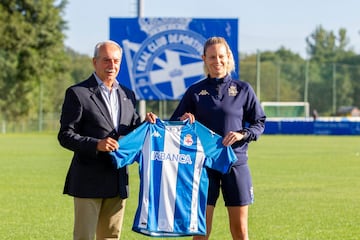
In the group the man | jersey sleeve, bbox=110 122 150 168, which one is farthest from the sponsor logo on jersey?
the man

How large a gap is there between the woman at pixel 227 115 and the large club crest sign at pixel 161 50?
22478mm

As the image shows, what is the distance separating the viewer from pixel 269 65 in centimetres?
7400

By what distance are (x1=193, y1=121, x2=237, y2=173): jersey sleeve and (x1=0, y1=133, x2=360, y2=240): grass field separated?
11.4 ft

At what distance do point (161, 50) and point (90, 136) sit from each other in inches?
926

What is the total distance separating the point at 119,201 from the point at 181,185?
53 centimetres

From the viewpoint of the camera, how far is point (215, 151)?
6711 millimetres

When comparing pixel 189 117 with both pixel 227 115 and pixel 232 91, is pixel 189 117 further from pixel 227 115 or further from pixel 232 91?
pixel 232 91

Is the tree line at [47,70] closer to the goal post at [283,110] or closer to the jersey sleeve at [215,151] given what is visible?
the goal post at [283,110]

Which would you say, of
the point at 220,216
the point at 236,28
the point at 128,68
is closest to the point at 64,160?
the point at 128,68

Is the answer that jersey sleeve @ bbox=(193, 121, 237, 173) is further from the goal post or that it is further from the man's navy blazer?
the goal post

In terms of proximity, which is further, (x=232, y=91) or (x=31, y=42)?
(x=31, y=42)

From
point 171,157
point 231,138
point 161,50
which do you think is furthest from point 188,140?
point 161,50

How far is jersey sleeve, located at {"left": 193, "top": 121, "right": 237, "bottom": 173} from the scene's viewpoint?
6664mm

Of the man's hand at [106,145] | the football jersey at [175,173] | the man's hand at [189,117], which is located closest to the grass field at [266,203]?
the football jersey at [175,173]
